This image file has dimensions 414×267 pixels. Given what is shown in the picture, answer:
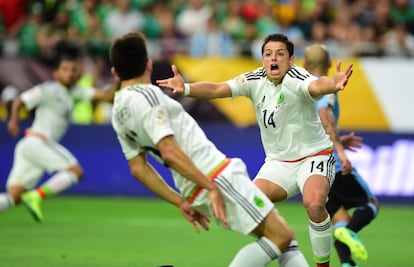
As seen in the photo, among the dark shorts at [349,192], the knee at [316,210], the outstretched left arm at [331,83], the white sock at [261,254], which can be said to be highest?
the outstretched left arm at [331,83]

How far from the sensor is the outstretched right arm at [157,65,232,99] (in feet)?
27.3

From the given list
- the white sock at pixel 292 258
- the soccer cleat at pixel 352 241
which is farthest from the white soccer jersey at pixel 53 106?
the white sock at pixel 292 258

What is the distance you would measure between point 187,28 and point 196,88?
11129mm

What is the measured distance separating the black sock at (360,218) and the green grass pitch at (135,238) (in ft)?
1.64

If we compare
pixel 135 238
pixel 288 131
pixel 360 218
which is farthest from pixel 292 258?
pixel 135 238

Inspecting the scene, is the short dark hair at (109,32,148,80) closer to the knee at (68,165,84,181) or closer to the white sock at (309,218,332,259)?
the white sock at (309,218,332,259)

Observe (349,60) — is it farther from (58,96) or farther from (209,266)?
(209,266)

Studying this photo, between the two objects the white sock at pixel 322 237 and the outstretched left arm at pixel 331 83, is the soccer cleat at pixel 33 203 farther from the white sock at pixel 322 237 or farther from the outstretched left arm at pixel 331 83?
the outstretched left arm at pixel 331 83

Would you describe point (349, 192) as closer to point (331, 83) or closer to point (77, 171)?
point (331, 83)

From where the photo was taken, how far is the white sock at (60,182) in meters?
13.8

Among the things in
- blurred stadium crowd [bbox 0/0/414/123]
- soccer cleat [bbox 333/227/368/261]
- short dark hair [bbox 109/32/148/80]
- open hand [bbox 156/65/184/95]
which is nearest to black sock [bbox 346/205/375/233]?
soccer cleat [bbox 333/227/368/261]

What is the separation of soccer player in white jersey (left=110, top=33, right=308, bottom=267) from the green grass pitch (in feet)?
9.34

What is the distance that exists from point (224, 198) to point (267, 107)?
189 cm

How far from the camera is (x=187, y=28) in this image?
19609mm
